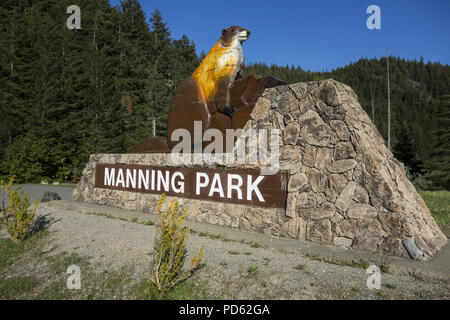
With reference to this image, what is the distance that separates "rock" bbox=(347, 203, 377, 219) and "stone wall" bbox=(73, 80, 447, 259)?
0.5 inches

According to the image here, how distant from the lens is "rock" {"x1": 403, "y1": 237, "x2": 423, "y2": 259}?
3795 mm

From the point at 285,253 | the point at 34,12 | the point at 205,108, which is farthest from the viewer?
the point at 34,12

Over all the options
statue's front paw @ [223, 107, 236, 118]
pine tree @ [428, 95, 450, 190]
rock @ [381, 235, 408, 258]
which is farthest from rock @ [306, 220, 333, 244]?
pine tree @ [428, 95, 450, 190]

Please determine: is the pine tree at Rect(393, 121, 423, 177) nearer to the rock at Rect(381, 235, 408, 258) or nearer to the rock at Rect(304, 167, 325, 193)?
the rock at Rect(304, 167, 325, 193)

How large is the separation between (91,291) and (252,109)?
13.6ft

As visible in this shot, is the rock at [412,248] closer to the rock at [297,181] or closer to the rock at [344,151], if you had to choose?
the rock at [344,151]

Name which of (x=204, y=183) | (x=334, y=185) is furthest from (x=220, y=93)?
(x=334, y=185)

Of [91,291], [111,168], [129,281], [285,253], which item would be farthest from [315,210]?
[111,168]

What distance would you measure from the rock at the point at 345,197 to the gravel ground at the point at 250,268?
92 centimetres

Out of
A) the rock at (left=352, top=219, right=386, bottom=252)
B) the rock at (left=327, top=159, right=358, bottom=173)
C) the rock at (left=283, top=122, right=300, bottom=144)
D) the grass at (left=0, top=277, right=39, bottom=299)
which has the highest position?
the rock at (left=283, top=122, right=300, bottom=144)

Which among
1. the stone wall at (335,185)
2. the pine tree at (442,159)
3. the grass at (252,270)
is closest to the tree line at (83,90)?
the pine tree at (442,159)

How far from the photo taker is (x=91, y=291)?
3.53 meters

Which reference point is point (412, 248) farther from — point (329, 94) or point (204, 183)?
point (204, 183)
